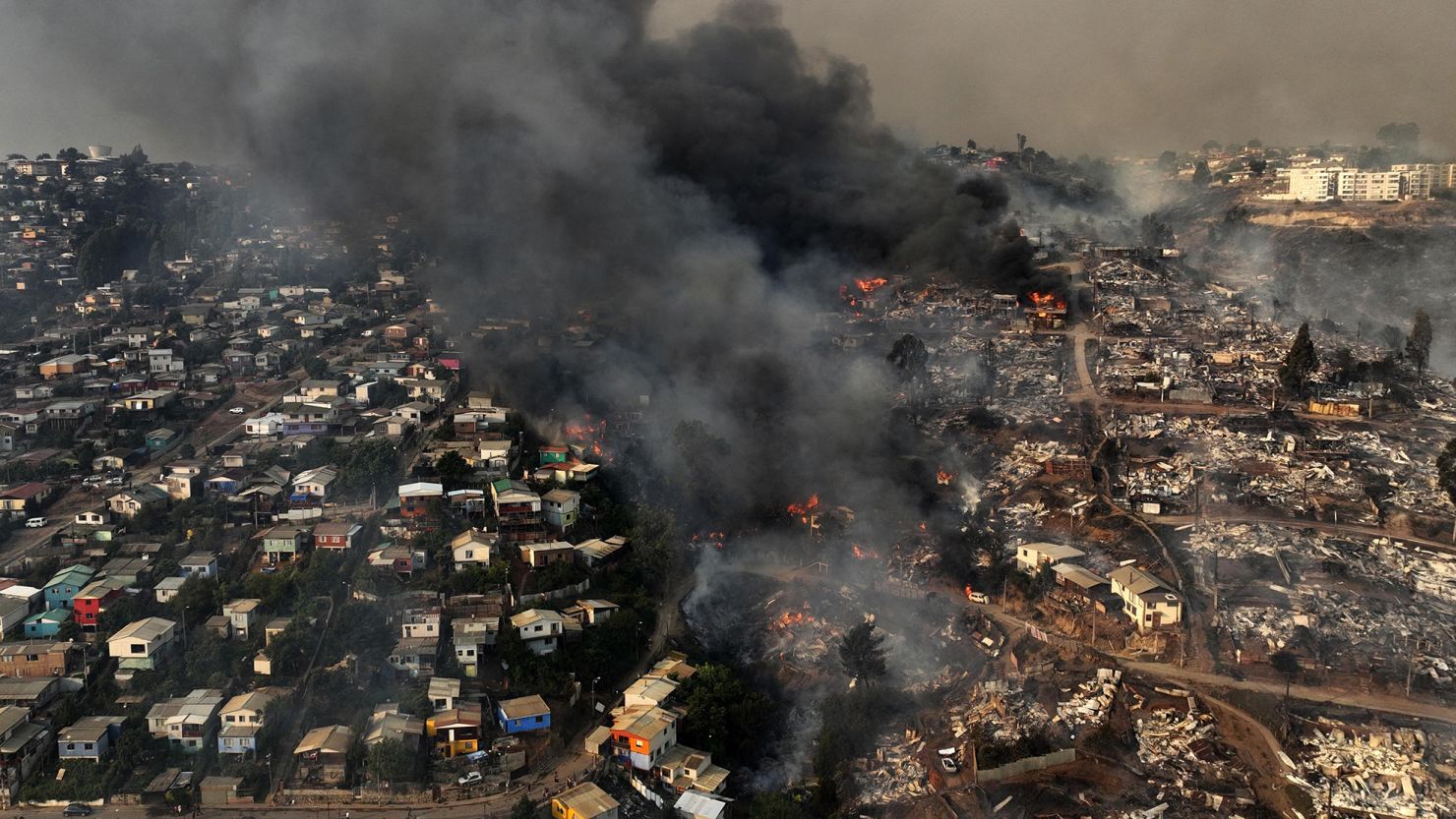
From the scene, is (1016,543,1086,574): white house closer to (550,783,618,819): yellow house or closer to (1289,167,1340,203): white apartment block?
(550,783,618,819): yellow house

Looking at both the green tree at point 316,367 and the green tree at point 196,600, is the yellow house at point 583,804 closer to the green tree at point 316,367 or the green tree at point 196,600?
the green tree at point 196,600

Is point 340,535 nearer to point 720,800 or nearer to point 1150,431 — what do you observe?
point 720,800

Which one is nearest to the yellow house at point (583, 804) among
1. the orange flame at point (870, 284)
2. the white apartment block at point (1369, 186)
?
the orange flame at point (870, 284)

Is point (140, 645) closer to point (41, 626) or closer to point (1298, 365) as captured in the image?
point (41, 626)

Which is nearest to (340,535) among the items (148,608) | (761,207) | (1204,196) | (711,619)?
(148,608)

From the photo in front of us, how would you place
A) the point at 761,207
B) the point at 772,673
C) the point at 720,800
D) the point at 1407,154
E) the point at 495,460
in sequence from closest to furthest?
the point at 720,800 → the point at 772,673 → the point at 495,460 → the point at 761,207 → the point at 1407,154

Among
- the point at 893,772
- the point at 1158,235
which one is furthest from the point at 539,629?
the point at 1158,235
